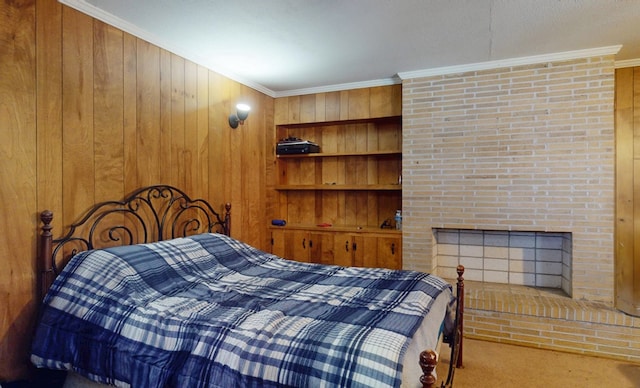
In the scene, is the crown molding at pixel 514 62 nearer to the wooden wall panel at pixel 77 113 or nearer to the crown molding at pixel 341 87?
the crown molding at pixel 341 87

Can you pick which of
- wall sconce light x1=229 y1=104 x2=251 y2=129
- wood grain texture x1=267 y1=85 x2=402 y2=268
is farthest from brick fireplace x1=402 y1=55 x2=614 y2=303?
wall sconce light x1=229 y1=104 x2=251 y2=129

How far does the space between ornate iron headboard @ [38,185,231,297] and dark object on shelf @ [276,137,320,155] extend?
1188 mm

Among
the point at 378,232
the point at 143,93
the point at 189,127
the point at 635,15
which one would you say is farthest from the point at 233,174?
the point at 635,15

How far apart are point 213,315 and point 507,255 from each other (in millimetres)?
3063

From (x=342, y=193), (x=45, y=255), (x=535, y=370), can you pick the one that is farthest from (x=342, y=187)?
(x=45, y=255)

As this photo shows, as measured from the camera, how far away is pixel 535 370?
2.62 meters

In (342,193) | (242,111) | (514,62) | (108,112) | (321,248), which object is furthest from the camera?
(342,193)

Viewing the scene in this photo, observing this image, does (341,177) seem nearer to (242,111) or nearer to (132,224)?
(242,111)

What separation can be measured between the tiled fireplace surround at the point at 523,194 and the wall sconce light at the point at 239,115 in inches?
62.1

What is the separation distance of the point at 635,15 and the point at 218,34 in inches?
111

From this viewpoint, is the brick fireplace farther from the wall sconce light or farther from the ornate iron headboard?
the ornate iron headboard

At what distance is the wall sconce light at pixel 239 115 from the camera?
344 cm

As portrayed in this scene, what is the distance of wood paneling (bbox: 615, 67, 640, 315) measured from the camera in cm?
318

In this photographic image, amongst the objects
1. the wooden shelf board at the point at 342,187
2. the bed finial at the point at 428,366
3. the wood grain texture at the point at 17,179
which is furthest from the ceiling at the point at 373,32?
the bed finial at the point at 428,366
